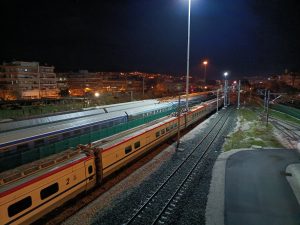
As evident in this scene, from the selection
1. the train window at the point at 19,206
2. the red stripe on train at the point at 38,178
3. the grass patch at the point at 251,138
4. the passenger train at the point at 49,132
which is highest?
the passenger train at the point at 49,132

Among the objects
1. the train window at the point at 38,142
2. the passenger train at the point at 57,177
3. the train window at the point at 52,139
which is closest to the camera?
the passenger train at the point at 57,177

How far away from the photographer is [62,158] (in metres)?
12.9

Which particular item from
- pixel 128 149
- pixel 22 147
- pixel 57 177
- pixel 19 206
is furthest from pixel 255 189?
Result: pixel 22 147

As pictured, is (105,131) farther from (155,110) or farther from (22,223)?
(155,110)

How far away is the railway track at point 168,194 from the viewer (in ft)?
38.7

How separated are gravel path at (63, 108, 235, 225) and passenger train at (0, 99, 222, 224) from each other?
3.91ft

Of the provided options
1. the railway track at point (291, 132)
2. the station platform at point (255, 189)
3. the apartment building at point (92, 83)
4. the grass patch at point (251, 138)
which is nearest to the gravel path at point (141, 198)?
the station platform at point (255, 189)

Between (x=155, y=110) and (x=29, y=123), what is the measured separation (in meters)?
18.9

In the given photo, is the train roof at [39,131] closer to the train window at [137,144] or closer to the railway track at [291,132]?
the train window at [137,144]

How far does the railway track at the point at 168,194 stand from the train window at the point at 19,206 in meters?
4.39

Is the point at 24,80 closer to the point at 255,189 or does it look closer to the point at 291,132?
the point at 291,132

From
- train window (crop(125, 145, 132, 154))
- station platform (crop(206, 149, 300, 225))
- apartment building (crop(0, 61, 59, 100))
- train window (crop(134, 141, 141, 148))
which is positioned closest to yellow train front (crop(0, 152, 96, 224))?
train window (crop(125, 145, 132, 154))

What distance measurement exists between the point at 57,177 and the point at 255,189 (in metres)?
11.4

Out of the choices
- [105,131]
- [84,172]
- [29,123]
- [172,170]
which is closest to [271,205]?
[172,170]
